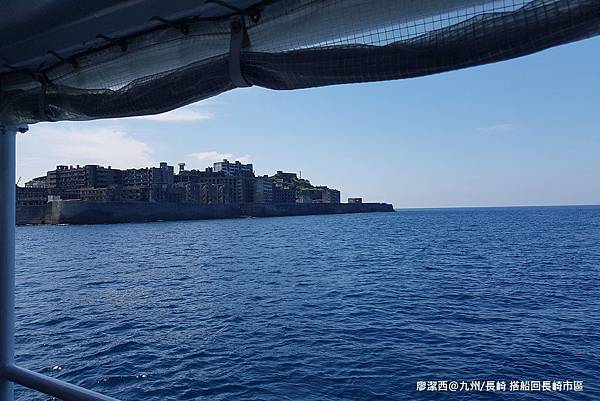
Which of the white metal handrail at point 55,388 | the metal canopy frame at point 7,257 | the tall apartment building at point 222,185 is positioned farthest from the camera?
the tall apartment building at point 222,185

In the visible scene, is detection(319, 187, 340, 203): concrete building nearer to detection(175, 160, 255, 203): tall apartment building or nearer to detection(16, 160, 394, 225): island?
detection(16, 160, 394, 225): island

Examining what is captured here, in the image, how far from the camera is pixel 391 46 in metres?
1.41

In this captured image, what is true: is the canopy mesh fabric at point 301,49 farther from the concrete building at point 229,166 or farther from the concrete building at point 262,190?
the concrete building at point 229,166

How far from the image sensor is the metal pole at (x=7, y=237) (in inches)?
94.1

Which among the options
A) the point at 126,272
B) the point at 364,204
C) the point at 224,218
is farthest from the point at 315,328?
the point at 364,204

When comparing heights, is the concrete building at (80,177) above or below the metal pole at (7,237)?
above

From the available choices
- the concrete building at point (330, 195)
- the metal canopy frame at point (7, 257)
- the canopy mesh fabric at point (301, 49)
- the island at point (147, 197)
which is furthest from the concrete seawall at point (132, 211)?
the canopy mesh fabric at point (301, 49)

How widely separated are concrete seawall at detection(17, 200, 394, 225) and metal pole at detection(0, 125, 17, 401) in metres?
76.8

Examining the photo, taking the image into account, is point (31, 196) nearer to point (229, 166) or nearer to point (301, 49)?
point (229, 166)

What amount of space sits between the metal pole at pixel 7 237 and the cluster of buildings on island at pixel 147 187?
86131 mm

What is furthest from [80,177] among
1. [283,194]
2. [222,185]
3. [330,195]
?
[330,195]

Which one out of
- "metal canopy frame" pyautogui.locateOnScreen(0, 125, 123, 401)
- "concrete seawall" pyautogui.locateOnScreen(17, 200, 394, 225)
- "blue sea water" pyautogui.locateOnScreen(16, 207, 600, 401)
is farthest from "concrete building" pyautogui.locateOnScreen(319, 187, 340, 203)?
"metal canopy frame" pyautogui.locateOnScreen(0, 125, 123, 401)

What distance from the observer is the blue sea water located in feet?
27.8

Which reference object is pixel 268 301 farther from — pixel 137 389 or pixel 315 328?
pixel 137 389
